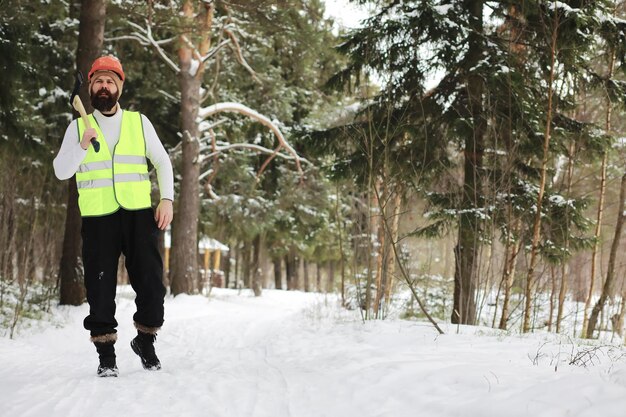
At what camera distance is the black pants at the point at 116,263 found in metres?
3.51

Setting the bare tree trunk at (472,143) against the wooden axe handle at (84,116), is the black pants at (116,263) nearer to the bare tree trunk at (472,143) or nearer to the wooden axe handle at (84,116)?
the wooden axe handle at (84,116)

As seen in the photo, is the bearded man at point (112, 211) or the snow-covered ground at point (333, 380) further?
the bearded man at point (112, 211)

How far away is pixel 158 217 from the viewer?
11.9 ft

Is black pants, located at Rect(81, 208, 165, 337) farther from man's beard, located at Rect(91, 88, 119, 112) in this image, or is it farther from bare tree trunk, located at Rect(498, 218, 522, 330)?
bare tree trunk, located at Rect(498, 218, 522, 330)

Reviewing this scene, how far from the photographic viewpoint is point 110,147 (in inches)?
141

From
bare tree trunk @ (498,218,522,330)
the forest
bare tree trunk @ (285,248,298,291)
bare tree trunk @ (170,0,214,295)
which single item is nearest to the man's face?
the forest

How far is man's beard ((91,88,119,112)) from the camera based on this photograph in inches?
143

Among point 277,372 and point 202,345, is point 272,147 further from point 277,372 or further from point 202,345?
point 277,372

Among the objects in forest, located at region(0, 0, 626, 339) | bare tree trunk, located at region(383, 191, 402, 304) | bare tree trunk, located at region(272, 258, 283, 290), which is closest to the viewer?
bare tree trunk, located at region(383, 191, 402, 304)

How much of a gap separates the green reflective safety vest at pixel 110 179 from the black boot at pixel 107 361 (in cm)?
86

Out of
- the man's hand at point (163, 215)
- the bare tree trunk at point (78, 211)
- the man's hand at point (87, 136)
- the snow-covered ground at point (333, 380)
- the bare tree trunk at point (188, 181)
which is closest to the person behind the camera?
the snow-covered ground at point (333, 380)

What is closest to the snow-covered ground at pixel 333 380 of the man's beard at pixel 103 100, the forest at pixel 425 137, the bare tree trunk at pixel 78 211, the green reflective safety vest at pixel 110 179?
the forest at pixel 425 137

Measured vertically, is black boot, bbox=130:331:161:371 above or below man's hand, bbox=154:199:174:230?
below

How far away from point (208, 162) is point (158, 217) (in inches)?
569
